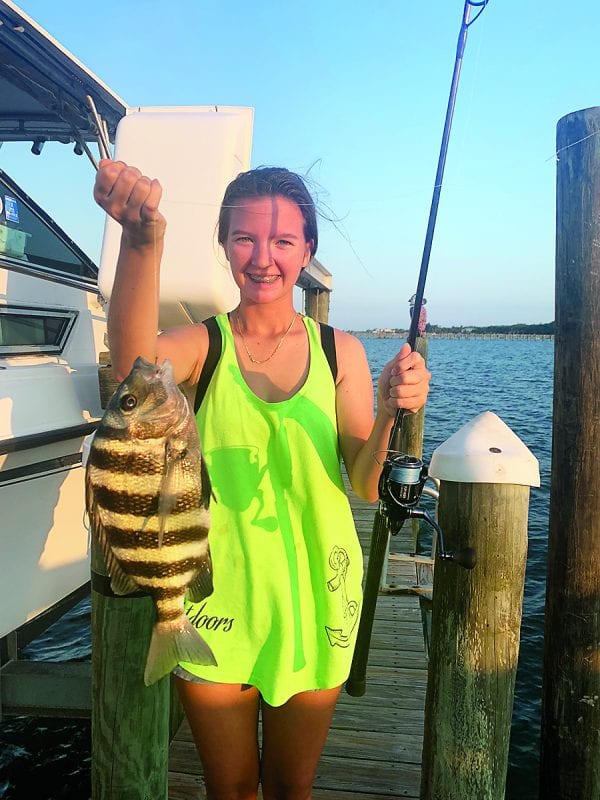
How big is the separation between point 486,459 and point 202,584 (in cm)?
125

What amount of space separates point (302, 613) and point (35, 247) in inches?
140

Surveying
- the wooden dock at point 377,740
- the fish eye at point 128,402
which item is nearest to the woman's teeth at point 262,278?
the fish eye at point 128,402

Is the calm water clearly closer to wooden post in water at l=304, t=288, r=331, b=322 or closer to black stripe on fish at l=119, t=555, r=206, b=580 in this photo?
black stripe on fish at l=119, t=555, r=206, b=580

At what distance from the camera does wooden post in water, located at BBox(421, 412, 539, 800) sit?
238 cm

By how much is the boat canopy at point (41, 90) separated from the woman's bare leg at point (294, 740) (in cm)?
411

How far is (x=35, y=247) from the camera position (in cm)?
429

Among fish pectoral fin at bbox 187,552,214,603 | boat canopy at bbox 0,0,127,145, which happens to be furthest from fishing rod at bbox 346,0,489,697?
boat canopy at bbox 0,0,127,145

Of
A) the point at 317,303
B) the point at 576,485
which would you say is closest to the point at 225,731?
the point at 576,485

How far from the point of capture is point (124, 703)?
2318mm

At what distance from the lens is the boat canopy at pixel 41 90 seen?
149 inches

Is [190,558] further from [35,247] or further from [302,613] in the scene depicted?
[35,247]

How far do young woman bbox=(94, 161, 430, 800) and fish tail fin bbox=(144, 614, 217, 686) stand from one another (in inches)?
8.9

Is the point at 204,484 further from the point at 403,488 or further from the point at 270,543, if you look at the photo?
the point at 403,488

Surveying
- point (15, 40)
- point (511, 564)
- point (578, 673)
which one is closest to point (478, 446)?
point (511, 564)
